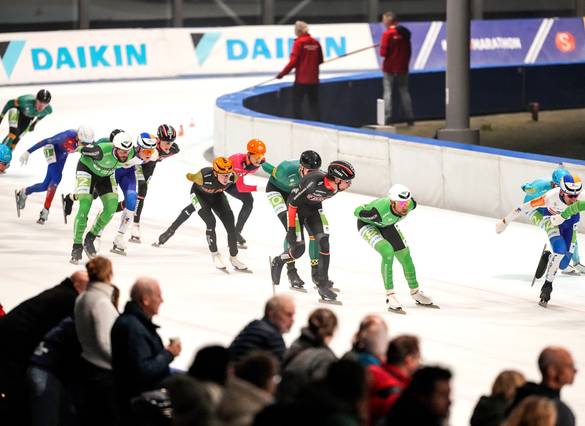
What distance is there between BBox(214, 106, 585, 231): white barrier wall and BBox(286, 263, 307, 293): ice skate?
405 centimetres

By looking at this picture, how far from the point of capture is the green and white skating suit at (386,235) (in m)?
12.3

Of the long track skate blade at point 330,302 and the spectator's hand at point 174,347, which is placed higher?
the spectator's hand at point 174,347

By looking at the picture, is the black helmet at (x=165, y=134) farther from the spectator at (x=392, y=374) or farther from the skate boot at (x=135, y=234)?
the spectator at (x=392, y=374)

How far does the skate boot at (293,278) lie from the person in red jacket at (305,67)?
25.4ft

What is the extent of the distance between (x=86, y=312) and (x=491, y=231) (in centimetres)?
903

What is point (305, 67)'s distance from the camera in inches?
816

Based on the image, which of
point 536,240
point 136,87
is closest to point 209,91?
point 136,87

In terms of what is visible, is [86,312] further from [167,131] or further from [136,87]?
[136,87]

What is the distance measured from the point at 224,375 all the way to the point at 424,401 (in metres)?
0.96

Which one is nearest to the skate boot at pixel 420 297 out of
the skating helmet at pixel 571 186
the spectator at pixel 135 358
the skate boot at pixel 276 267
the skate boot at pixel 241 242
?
the skate boot at pixel 276 267

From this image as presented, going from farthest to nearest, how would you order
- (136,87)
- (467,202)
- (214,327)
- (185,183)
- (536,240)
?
(136,87), (185,183), (467,202), (536,240), (214,327)

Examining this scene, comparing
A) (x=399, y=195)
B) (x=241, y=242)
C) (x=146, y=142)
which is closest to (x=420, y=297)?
(x=399, y=195)

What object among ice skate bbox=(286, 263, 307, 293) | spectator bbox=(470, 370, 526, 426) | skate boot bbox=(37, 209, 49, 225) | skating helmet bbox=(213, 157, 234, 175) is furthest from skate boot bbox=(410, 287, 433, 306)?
spectator bbox=(470, 370, 526, 426)

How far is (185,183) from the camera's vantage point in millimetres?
18891
